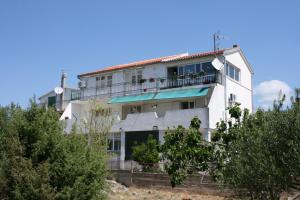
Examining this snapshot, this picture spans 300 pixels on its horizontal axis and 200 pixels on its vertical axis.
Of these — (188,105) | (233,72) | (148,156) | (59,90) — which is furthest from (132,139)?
(59,90)

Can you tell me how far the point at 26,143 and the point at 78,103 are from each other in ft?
105

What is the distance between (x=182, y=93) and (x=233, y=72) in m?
7.02

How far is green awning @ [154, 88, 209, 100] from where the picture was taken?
125 ft

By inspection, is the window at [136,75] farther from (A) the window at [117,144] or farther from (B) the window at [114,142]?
(A) the window at [117,144]

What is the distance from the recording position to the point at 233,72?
43344mm

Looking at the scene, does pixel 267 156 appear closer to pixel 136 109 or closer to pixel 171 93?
pixel 171 93

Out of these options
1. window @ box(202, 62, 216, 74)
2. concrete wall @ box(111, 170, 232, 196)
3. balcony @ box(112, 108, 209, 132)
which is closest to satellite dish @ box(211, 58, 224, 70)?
window @ box(202, 62, 216, 74)

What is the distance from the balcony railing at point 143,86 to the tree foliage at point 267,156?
24849 mm

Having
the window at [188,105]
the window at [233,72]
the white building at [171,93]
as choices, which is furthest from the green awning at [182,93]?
the window at [233,72]

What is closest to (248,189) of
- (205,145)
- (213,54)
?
(205,145)

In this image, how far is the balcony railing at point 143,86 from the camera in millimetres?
39728

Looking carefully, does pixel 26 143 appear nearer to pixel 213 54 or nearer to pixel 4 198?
pixel 4 198

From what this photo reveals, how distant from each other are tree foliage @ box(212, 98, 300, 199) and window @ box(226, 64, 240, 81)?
89.4ft

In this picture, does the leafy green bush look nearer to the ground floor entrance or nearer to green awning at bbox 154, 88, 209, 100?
green awning at bbox 154, 88, 209, 100
